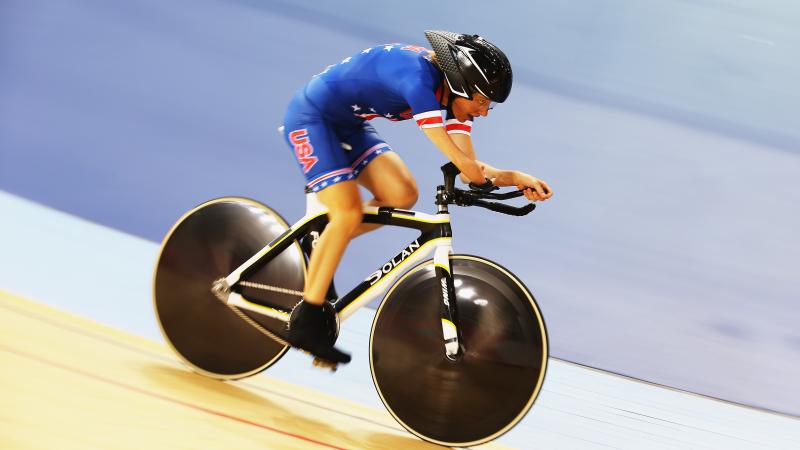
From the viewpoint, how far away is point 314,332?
3166mm

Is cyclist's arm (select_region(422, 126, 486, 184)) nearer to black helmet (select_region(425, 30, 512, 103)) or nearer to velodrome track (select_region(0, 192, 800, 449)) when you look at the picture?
black helmet (select_region(425, 30, 512, 103))

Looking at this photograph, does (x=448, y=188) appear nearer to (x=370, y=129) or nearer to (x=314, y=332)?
(x=370, y=129)

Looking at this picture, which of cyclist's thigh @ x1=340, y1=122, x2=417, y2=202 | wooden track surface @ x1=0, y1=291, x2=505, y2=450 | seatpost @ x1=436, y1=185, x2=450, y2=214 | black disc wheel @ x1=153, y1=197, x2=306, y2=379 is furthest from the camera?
black disc wheel @ x1=153, y1=197, x2=306, y2=379

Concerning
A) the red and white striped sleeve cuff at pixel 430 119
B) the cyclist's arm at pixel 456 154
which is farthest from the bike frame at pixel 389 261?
the red and white striped sleeve cuff at pixel 430 119

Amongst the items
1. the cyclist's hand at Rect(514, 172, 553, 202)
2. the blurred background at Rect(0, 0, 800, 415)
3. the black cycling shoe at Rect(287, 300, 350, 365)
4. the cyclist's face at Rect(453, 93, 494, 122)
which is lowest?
the blurred background at Rect(0, 0, 800, 415)

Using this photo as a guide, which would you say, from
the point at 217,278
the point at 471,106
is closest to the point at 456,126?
the point at 471,106

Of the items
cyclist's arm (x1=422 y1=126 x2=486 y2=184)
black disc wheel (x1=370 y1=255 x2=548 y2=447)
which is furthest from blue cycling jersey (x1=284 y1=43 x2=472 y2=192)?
black disc wheel (x1=370 y1=255 x2=548 y2=447)

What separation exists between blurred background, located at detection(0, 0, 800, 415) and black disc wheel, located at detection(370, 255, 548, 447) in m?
2.22

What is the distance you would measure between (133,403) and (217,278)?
64cm

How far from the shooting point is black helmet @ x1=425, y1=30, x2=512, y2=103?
2938 mm

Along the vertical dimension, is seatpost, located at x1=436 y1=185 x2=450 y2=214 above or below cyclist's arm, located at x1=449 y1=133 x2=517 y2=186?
below

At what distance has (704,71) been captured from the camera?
5.54m

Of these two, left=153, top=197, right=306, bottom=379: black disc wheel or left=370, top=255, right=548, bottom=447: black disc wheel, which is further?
left=153, top=197, right=306, bottom=379: black disc wheel

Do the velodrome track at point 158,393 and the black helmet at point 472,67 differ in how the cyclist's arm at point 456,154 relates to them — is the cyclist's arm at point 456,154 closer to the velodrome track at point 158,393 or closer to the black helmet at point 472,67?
the black helmet at point 472,67
